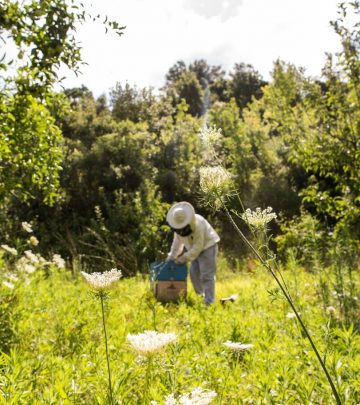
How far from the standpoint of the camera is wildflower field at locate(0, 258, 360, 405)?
2051 millimetres

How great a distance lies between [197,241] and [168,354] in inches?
Answer: 134

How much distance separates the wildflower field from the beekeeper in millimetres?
698

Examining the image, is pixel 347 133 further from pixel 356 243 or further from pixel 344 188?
pixel 356 243

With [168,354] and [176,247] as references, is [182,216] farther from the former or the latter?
[168,354]

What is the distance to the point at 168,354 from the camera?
8.19 ft

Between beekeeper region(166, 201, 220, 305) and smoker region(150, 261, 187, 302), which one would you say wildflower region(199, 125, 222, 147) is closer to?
beekeeper region(166, 201, 220, 305)

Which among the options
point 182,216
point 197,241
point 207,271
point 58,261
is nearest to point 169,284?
point 207,271

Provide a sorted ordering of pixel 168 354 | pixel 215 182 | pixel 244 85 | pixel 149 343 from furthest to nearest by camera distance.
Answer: pixel 244 85 < pixel 168 354 < pixel 149 343 < pixel 215 182

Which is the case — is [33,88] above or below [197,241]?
above

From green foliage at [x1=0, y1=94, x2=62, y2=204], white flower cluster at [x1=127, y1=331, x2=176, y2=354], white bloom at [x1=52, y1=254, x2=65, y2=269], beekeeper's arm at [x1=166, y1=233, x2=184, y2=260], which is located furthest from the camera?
beekeeper's arm at [x1=166, y1=233, x2=184, y2=260]

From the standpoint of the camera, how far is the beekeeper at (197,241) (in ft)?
18.7

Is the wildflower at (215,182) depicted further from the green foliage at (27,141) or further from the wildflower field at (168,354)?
the green foliage at (27,141)

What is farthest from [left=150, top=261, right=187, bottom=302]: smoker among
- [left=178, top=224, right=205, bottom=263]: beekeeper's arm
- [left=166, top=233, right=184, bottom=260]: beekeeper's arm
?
[left=166, top=233, right=184, bottom=260]: beekeeper's arm

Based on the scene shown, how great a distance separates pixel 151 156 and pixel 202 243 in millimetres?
7785
